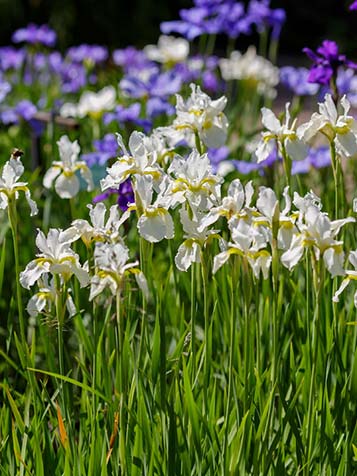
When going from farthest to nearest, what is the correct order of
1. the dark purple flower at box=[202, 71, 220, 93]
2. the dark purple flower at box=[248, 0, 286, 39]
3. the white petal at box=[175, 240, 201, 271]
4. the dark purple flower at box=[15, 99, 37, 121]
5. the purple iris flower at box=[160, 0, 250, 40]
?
the dark purple flower at box=[202, 71, 220, 93] < the dark purple flower at box=[248, 0, 286, 39] < the purple iris flower at box=[160, 0, 250, 40] < the dark purple flower at box=[15, 99, 37, 121] < the white petal at box=[175, 240, 201, 271]

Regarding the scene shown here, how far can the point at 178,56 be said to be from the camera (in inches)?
204

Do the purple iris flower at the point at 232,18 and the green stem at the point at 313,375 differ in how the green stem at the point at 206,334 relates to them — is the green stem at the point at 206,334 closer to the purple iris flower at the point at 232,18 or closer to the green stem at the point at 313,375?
the green stem at the point at 313,375

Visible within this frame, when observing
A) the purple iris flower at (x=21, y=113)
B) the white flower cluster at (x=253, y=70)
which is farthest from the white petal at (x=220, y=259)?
the white flower cluster at (x=253, y=70)

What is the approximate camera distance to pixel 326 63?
102 inches

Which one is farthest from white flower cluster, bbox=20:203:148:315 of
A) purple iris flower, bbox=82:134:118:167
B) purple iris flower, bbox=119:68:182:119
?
purple iris flower, bbox=119:68:182:119

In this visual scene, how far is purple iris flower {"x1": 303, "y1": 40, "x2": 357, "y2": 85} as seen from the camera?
8.45 feet

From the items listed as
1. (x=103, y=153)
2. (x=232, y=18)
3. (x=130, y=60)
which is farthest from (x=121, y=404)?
(x=130, y=60)

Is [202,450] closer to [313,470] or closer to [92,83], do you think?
[313,470]

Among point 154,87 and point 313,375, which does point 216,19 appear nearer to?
point 154,87

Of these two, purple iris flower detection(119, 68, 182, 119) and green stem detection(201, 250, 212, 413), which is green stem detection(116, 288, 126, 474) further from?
purple iris flower detection(119, 68, 182, 119)

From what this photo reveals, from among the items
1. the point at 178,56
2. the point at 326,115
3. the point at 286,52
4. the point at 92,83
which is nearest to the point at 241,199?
the point at 326,115

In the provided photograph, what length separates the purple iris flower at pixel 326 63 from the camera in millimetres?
2574

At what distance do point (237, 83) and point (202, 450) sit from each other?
3.97m

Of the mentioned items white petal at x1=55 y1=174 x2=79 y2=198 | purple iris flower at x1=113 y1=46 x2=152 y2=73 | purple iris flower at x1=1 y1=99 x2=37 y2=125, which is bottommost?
white petal at x1=55 y1=174 x2=79 y2=198
